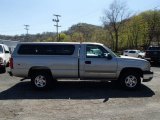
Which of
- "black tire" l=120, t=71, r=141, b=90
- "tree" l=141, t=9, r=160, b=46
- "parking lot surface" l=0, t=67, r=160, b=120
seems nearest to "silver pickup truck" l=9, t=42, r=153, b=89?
"black tire" l=120, t=71, r=141, b=90

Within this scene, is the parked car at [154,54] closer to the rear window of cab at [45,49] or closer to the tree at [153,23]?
the rear window of cab at [45,49]

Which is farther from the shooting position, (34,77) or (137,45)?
(137,45)

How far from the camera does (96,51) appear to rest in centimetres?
1298

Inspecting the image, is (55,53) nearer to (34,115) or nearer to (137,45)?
(34,115)

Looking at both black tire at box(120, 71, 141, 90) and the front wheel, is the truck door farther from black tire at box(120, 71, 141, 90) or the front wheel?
the front wheel

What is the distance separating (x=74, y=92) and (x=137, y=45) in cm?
8284

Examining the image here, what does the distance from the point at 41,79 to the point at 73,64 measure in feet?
4.64

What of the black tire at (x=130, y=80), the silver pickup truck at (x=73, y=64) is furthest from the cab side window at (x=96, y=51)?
the black tire at (x=130, y=80)

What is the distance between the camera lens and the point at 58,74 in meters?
12.8

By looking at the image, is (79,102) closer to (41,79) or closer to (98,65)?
(98,65)

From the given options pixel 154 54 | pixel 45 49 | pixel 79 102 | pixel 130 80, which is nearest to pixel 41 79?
pixel 45 49

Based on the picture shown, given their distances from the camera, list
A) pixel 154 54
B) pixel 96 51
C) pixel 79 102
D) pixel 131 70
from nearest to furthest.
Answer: pixel 79 102 < pixel 131 70 < pixel 96 51 < pixel 154 54

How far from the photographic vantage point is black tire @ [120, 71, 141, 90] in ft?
42.2

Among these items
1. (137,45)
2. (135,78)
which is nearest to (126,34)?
(137,45)
